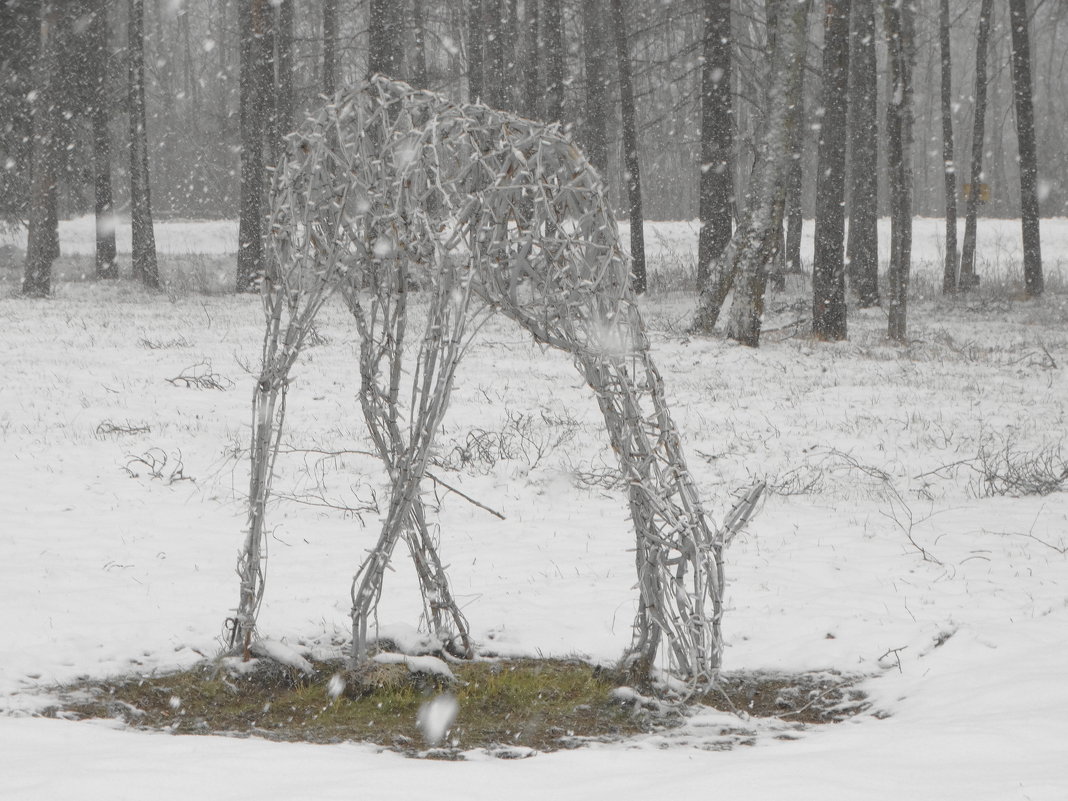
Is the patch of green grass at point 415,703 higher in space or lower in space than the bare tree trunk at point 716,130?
lower

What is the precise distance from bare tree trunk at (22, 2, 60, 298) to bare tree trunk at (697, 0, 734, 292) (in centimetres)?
1022

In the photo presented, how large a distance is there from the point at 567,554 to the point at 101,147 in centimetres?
1873

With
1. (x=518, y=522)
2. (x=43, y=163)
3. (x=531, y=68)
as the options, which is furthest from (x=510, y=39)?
(x=518, y=522)

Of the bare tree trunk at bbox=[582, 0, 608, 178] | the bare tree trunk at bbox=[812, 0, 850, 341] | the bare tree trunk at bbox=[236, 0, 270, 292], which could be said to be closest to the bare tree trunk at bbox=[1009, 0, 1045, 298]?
the bare tree trunk at bbox=[812, 0, 850, 341]

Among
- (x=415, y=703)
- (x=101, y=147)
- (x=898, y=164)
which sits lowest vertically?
(x=415, y=703)

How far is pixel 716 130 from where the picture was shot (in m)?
14.7

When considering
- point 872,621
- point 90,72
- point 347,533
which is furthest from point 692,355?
point 90,72

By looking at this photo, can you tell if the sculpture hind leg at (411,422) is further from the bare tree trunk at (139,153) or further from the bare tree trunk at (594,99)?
the bare tree trunk at (139,153)

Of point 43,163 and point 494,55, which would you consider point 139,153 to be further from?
point 494,55

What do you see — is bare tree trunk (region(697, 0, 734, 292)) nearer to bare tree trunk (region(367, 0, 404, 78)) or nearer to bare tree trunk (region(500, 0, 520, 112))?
bare tree trunk (region(367, 0, 404, 78))

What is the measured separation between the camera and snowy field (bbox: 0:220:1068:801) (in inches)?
108

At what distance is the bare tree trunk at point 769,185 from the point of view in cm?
1138

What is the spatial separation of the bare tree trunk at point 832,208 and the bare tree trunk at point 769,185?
84 centimetres

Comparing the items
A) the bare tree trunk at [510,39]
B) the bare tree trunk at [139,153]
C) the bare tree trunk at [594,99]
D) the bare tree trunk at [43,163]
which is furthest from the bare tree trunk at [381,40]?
the bare tree trunk at [139,153]
